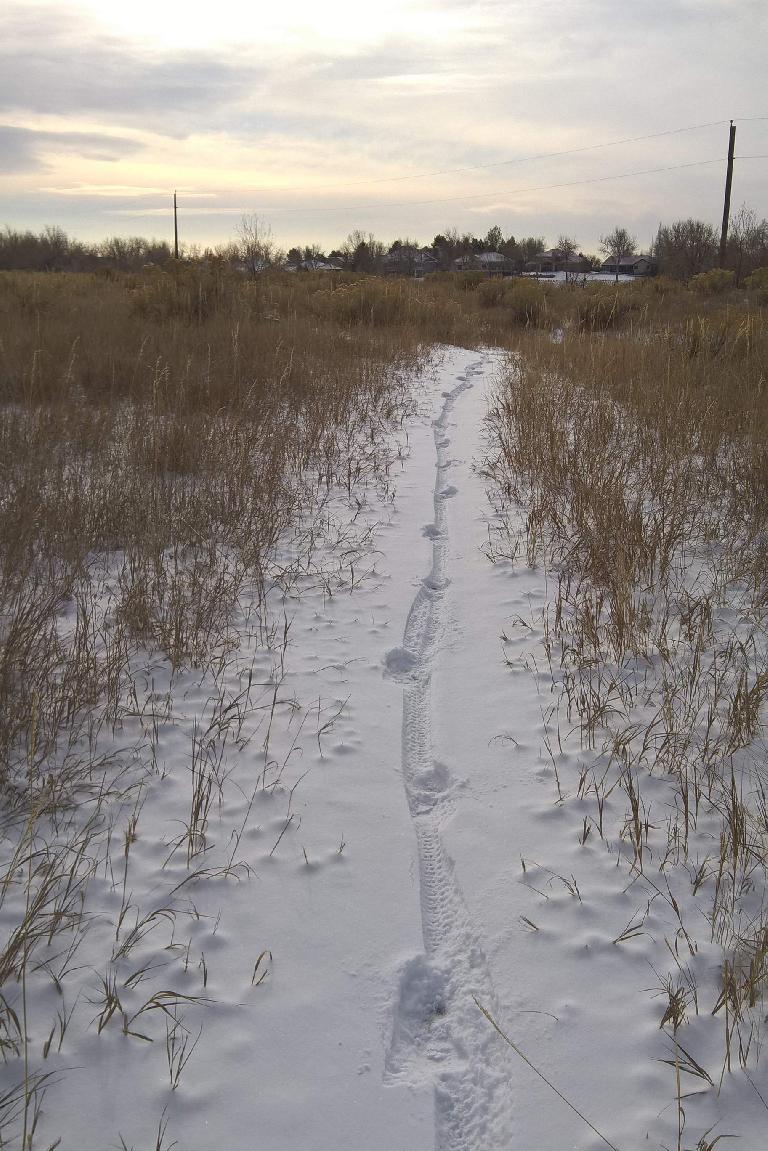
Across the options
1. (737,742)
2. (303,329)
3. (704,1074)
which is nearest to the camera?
(704,1074)

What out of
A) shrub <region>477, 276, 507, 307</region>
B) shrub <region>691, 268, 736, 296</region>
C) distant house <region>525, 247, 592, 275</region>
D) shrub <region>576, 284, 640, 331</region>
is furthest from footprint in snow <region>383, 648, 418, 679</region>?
distant house <region>525, 247, 592, 275</region>

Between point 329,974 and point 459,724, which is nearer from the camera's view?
point 329,974

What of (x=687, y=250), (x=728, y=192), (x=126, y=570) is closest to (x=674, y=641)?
(x=126, y=570)

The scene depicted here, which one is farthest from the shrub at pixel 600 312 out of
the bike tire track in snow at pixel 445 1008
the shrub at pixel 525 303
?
the bike tire track in snow at pixel 445 1008

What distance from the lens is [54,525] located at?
4.05 metres

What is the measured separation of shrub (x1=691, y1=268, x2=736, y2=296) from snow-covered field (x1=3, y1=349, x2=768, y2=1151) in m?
21.4

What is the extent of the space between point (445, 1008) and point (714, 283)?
23324mm

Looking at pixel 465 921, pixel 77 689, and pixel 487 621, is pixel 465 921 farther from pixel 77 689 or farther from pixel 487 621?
pixel 487 621

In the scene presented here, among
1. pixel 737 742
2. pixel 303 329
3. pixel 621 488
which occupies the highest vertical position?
pixel 303 329

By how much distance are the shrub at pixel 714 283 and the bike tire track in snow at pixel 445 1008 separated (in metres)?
22.1

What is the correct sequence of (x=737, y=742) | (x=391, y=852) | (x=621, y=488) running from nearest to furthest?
(x=391, y=852)
(x=737, y=742)
(x=621, y=488)

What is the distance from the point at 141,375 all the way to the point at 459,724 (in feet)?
18.6

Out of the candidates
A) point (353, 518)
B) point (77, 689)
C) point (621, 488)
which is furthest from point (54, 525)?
point (621, 488)

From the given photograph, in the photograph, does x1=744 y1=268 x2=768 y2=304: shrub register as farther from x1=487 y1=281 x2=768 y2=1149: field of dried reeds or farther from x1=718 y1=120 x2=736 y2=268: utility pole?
x1=487 y1=281 x2=768 y2=1149: field of dried reeds
